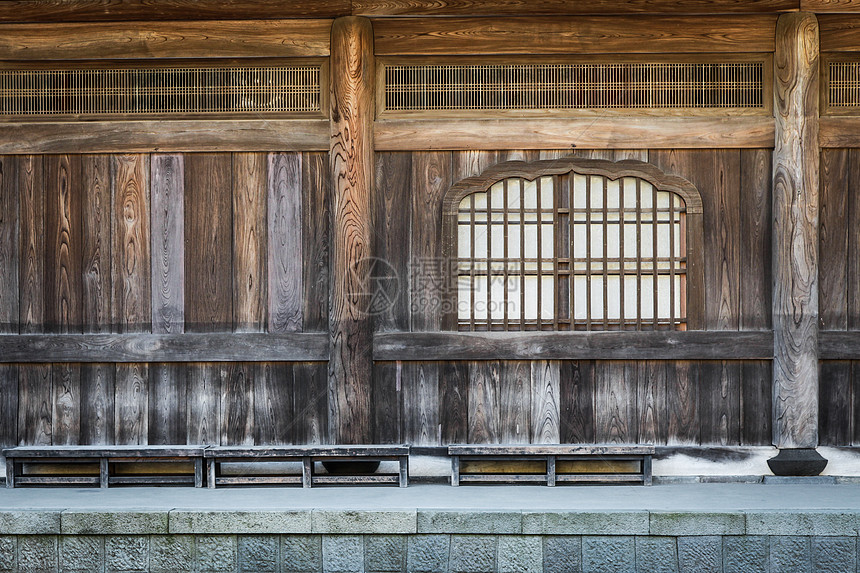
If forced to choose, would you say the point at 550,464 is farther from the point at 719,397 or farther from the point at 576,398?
the point at 719,397

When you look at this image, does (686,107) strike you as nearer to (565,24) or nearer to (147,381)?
(565,24)

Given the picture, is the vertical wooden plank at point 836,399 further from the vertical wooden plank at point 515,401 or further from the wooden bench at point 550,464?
the vertical wooden plank at point 515,401

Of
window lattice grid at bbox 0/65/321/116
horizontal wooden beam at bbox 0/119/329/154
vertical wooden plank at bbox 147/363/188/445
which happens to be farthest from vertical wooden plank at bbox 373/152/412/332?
vertical wooden plank at bbox 147/363/188/445

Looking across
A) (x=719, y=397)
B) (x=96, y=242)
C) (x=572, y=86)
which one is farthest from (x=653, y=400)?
(x=96, y=242)

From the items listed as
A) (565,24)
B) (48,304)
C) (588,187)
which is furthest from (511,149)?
(48,304)

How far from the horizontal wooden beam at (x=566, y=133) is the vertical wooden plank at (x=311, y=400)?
1928mm

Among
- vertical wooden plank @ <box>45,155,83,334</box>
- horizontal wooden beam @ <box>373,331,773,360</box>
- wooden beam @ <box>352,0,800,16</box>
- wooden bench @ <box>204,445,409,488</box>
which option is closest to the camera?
wooden bench @ <box>204,445,409,488</box>

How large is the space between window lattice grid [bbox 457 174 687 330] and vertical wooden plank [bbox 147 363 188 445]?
2.52 metres

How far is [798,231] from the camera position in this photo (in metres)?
6.51

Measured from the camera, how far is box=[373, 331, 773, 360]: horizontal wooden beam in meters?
6.62


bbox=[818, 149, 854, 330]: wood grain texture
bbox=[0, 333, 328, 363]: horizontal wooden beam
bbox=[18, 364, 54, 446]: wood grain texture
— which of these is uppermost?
bbox=[818, 149, 854, 330]: wood grain texture

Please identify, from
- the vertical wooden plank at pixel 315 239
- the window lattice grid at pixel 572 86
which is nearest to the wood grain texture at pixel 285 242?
the vertical wooden plank at pixel 315 239

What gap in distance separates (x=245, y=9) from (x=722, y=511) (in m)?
5.28

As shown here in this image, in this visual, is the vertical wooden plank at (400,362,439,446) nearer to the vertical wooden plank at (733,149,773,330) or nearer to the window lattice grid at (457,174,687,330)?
the window lattice grid at (457,174,687,330)
